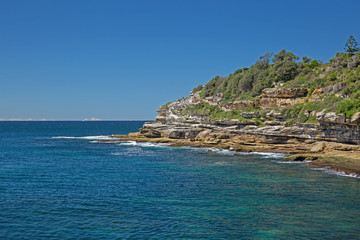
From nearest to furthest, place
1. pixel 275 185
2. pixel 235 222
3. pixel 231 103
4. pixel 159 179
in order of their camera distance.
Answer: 1. pixel 235 222
2. pixel 275 185
3. pixel 159 179
4. pixel 231 103

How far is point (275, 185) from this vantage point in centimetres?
3269

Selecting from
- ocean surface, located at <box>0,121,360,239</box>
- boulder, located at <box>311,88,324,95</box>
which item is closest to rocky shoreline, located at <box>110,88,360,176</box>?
boulder, located at <box>311,88,324,95</box>

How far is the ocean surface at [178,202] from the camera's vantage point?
19.9 metres

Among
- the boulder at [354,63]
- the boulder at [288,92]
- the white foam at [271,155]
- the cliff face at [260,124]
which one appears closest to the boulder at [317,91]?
the cliff face at [260,124]

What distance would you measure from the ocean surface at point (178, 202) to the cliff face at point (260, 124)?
12.3m

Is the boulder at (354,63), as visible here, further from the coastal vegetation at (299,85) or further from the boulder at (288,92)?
the boulder at (288,92)

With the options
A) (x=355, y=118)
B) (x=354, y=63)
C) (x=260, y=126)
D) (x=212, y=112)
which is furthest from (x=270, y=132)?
(x=354, y=63)

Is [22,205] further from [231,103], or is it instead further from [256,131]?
[231,103]

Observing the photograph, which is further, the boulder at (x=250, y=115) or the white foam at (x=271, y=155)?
the boulder at (x=250, y=115)

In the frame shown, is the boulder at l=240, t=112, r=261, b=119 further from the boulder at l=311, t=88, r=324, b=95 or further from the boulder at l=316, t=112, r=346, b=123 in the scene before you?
the boulder at l=316, t=112, r=346, b=123

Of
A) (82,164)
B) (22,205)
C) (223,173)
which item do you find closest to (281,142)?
(223,173)

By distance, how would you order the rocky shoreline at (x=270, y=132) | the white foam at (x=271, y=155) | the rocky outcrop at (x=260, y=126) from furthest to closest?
the white foam at (x=271, y=155) → the rocky outcrop at (x=260, y=126) → the rocky shoreline at (x=270, y=132)

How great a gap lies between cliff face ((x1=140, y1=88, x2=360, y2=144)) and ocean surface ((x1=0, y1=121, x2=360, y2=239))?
40.3 ft

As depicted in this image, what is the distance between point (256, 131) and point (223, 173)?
26878 mm
